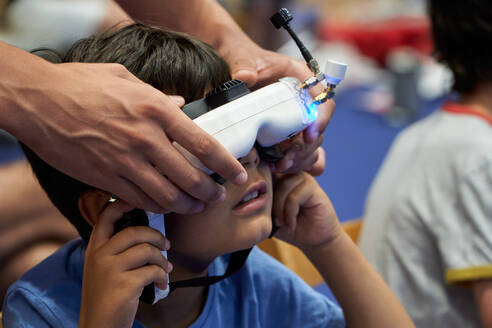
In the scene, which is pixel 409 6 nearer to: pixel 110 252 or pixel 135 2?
pixel 135 2

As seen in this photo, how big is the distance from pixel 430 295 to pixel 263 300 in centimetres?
42

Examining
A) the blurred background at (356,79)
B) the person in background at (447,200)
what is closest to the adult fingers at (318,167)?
the person in background at (447,200)

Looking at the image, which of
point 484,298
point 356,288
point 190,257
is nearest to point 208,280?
point 190,257

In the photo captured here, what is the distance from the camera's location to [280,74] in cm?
80

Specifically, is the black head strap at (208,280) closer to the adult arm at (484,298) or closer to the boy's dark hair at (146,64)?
the boy's dark hair at (146,64)

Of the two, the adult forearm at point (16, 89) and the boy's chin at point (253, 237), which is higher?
the adult forearm at point (16, 89)

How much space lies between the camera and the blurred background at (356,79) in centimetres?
154

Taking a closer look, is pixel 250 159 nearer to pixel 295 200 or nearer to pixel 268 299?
pixel 295 200

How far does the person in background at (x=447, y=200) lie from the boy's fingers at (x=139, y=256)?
2.06ft

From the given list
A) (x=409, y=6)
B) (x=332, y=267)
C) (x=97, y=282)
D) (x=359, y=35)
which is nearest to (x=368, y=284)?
(x=332, y=267)

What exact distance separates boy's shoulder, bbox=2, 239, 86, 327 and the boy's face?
150mm

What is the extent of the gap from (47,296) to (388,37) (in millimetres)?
2845

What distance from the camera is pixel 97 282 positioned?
61 centimetres

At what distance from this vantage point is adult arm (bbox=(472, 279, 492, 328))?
0.97 m
